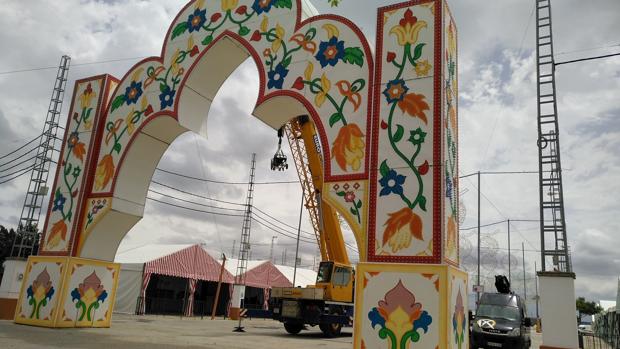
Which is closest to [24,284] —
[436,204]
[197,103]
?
[197,103]

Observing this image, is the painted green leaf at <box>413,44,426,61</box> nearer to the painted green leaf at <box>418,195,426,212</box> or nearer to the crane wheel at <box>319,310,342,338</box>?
the painted green leaf at <box>418,195,426,212</box>

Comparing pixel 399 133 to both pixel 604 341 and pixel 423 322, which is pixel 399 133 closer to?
pixel 423 322

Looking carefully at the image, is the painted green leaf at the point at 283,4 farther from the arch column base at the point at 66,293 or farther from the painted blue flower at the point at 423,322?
the arch column base at the point at 66,293

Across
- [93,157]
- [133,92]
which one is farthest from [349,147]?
[93,157]

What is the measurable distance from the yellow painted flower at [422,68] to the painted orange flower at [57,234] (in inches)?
362

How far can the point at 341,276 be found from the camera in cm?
1585

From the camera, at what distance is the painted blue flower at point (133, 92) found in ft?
37.6

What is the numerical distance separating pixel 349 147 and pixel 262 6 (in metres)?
3.85

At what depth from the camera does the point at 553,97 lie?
375 inches

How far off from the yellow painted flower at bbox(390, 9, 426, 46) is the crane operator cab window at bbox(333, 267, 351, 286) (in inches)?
371

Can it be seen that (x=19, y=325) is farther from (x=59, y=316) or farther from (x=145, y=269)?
(x=145, y=269)

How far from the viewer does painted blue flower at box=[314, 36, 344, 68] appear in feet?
28.1

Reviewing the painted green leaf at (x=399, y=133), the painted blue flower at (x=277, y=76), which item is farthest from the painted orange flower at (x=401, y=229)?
the painted blue flower at (x=277, y=76)

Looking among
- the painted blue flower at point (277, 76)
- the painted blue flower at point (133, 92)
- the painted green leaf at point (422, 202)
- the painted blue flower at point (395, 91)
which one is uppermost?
the painted blue flower at point (133, 92)
